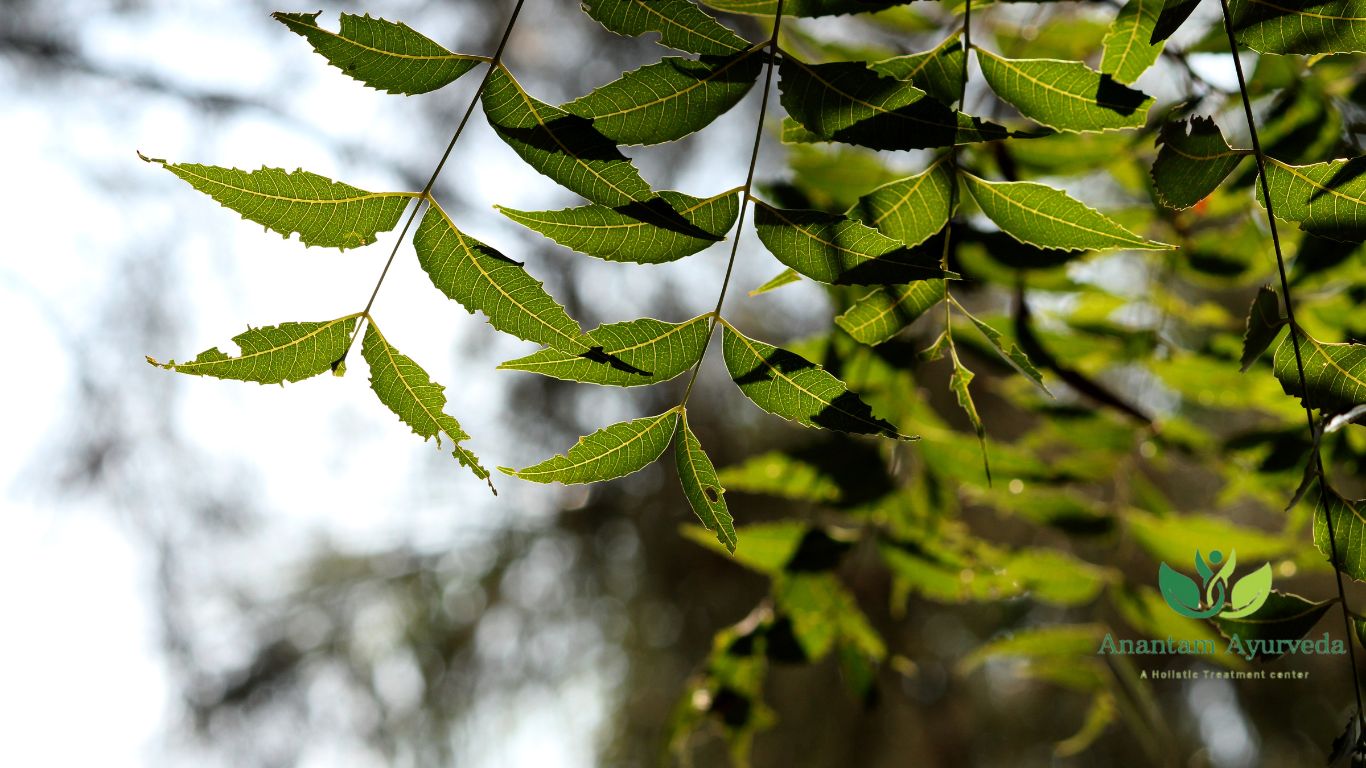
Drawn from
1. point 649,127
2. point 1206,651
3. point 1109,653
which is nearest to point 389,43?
point 649,127

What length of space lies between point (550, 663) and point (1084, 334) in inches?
90.0

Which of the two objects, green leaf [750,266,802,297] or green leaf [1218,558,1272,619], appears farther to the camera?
green leaf [1218,558,1272,619]

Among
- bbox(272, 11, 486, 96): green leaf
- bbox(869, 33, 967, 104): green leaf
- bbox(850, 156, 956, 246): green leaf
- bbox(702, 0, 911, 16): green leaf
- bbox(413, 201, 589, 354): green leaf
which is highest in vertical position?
bbox(702, 0, 911, 16): green leaf

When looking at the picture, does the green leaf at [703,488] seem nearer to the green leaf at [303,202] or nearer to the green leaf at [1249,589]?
the green leaf at [303,202]

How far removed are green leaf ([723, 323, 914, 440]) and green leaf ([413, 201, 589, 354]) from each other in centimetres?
10

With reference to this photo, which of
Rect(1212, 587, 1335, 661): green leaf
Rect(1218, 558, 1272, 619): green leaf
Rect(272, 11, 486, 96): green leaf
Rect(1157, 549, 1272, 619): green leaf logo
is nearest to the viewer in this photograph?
Rect(272, 11, 486, 96): green leaf

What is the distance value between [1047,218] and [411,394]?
0.38 metres

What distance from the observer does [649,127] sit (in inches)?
18.8

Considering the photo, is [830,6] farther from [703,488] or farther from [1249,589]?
[1249,589]

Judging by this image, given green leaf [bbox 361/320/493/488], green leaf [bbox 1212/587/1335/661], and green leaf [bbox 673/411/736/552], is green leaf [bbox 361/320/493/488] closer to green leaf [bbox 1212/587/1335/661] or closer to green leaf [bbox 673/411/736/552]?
green leaf [bbox 673/411/736/552]

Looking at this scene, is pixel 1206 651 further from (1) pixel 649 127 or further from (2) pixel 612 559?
(2) pixel 612 559

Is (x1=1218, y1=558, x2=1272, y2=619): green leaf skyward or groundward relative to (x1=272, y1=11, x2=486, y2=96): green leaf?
groundward

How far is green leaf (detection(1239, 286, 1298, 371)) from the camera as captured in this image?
0.51 m

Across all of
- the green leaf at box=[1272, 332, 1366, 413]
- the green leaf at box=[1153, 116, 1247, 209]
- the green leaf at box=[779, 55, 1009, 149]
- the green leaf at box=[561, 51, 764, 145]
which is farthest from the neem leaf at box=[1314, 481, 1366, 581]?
the green leaf at box=[561, 51, 764, 145]
